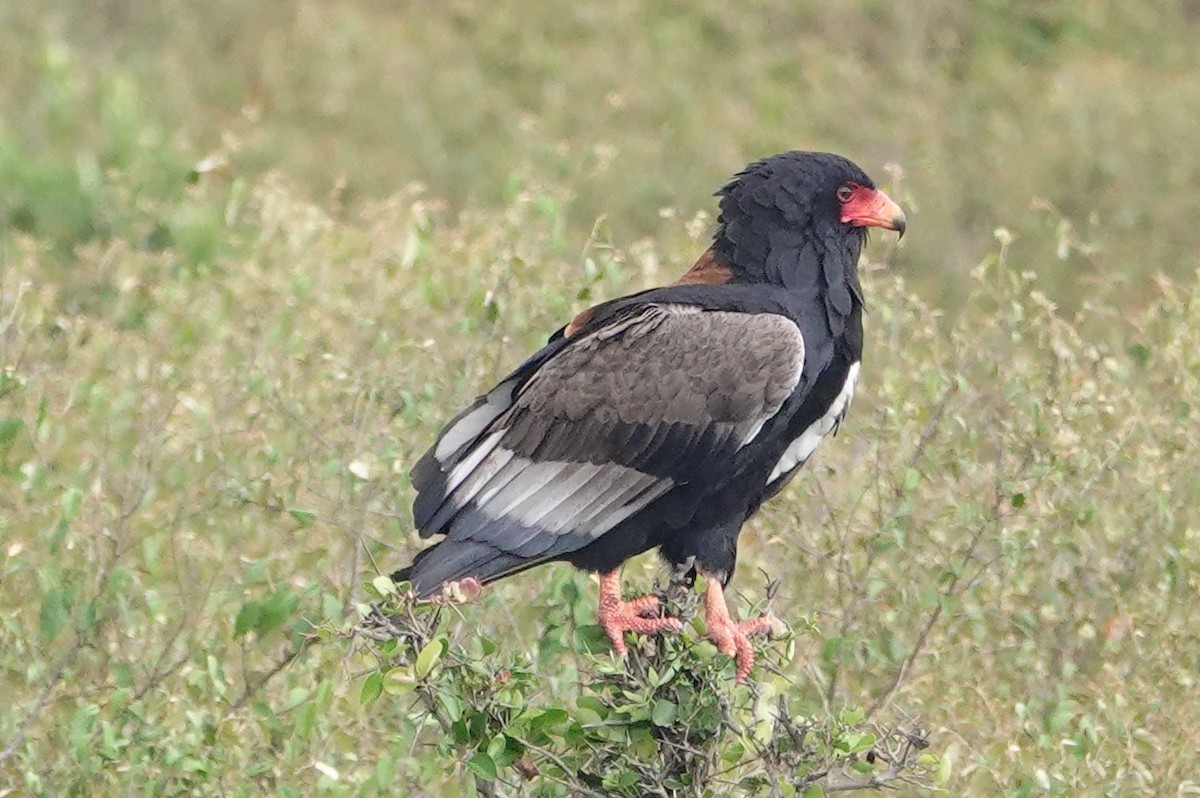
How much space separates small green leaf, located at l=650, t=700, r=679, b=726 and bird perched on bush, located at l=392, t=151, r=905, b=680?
756mm

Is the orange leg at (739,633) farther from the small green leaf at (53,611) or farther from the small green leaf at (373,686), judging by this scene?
the small green leaf at (53,611)

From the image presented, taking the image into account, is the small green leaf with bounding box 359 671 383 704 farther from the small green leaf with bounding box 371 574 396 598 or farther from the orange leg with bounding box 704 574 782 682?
the orange leg with bounding box 704 574 782 682

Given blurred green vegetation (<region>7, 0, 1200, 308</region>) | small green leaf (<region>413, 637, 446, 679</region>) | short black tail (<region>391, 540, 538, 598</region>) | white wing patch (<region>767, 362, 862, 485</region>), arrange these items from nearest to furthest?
small green leaf (<region>413, 637, 446, 679</region>), short black tail (<region>391, 540, 538, 598</region>), white wing patch (<region>767, 362, 862, 485</region>), blurred green vegetation (<region>7, 0, 1200, 308</region>)

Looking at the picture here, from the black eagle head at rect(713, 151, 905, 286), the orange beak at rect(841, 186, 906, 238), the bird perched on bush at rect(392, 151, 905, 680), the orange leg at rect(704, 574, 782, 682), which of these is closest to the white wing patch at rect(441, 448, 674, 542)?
the bird perched on bush at rect(392, 151, 905, 680)

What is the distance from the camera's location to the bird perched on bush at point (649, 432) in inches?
203

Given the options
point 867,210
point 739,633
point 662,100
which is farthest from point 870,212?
point 662,100

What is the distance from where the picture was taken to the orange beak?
18.5 ft

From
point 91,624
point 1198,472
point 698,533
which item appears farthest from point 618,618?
point 1198,472

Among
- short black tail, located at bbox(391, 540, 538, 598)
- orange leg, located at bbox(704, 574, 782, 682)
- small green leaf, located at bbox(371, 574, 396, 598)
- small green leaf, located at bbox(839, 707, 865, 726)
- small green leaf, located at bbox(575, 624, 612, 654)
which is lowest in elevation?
short black tail, located at bbox(391, 540, 538, 598)

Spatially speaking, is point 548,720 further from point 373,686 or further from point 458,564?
point 458,564

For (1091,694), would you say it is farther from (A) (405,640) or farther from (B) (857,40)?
(B) (857,40)

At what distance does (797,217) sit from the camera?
5.52 m

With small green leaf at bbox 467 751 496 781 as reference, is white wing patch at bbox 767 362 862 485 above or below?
above

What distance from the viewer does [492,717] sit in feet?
13.8
